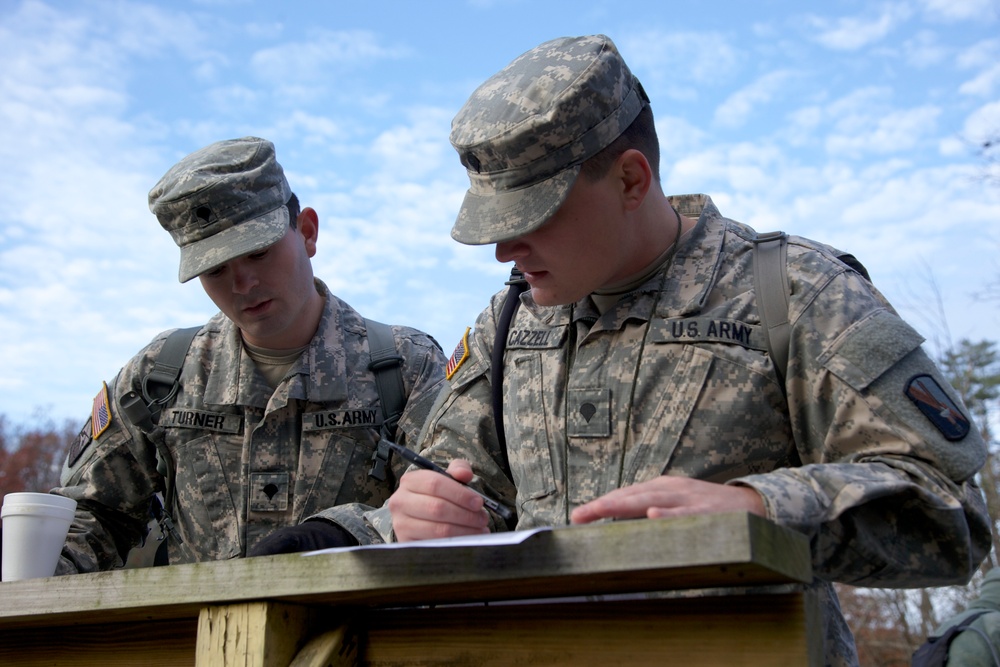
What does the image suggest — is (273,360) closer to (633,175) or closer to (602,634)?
(633,175)

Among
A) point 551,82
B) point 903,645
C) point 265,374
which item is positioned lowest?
point 903,645

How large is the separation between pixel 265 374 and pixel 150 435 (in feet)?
1.46

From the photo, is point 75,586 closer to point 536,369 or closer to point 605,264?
point 536,369

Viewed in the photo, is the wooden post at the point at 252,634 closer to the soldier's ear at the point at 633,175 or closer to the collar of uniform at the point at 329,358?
the soldier's ear at the point at 633,175

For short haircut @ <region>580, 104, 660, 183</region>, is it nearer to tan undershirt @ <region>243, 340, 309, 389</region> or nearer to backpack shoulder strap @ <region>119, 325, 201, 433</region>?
tan undershirt @ <region>243, 340, 309, 389</region>

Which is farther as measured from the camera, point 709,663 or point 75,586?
point 75,586

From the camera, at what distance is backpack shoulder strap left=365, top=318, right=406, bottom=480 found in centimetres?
348

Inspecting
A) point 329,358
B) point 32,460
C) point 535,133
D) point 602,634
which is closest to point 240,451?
point 329,358

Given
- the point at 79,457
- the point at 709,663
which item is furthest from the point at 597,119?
the point at 79,457

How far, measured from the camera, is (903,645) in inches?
703

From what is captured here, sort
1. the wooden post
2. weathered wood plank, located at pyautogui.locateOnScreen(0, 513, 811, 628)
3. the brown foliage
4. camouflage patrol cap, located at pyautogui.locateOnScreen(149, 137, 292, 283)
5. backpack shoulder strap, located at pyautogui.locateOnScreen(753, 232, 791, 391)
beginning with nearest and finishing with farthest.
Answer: weathered wood plank, located at pyautogui.locateOnScreen(0, 513, 811, 628)
the wooden post
backpack shoulder strap, located at pyautogui.locateOnScreen(753, 232, 791, 391)
camouflage patrol cap, located at pyautogui.locateOnScreen(149, 137, 292, 283)
the brown foliage

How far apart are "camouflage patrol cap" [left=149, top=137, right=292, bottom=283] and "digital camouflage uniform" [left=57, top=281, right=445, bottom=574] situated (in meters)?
0.42

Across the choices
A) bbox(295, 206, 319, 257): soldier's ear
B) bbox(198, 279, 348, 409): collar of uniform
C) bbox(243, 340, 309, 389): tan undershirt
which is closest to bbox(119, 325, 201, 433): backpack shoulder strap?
bbox(198, 279, 348, 409): collar of uniform

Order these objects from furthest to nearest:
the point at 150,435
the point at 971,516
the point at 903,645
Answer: the point at 903,645 → the point at 150,435 → the point at 971,516
